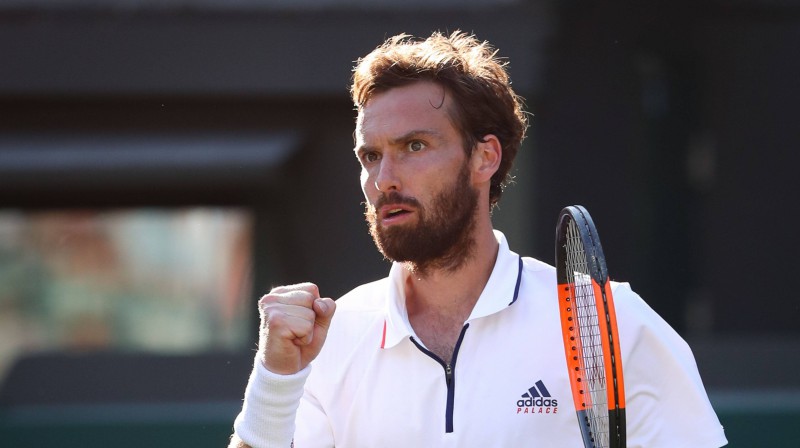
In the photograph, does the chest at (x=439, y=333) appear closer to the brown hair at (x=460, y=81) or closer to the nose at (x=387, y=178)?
the nose at (x=387, y=178)

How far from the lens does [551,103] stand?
7.30 meters

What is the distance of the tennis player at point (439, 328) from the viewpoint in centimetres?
286

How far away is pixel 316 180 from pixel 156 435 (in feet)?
5.88

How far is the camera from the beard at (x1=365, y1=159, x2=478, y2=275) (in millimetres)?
3061

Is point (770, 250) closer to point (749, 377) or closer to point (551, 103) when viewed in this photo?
point (749, 377)

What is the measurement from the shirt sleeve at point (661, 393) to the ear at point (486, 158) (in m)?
0.58

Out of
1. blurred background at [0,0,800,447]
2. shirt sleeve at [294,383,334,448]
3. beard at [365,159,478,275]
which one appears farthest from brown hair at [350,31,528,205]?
blurred background at [0,0,800,447]

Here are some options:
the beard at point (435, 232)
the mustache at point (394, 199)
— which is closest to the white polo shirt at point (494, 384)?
the beard at point (435, 232)

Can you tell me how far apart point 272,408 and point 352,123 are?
463 cm

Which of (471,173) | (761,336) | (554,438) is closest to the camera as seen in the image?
(554,438)

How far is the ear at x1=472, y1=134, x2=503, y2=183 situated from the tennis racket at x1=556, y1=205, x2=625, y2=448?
1.11 ft

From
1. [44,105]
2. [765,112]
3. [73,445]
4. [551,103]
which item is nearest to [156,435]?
[73,445]

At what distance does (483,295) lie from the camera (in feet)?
10.0

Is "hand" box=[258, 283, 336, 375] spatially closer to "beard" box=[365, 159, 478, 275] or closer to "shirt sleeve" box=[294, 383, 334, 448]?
"shirt sleeve" box=[294, 383, 334, 448]
